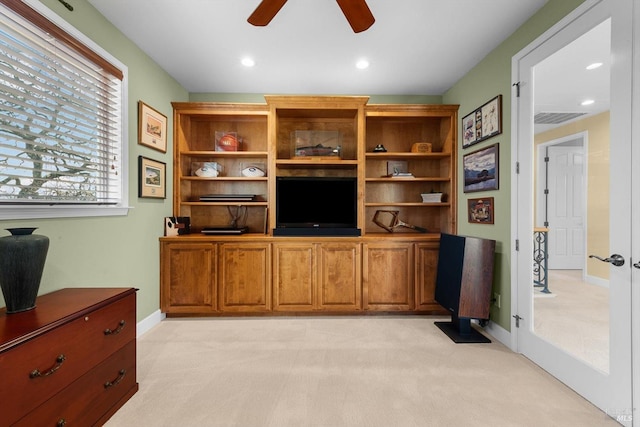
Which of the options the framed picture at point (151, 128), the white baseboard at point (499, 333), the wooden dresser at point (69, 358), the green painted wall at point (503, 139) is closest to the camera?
the wooden dresser at point (69, 358)

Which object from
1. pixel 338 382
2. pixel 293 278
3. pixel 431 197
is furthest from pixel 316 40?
pixel 338 382

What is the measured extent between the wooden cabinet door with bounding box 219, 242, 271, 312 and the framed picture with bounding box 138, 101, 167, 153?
131 centimetres

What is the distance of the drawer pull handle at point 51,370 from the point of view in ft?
4.11

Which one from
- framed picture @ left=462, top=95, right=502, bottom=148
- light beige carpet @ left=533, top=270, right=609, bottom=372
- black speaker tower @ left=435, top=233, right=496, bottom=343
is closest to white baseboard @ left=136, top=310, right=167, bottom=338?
black speaker tower @ left=435, top=233, right=496, bottom=343

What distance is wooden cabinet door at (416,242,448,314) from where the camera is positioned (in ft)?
10.9

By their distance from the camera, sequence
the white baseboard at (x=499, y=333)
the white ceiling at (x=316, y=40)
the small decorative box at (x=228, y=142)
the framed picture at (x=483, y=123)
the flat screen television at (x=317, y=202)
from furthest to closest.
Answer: the small decorative box at (x=228, y=142) < the flat screen television at (x=317, y=202) < the framed picture at (x=483, y=123) < the white baseboard at (x=499, y=333) < the white ceiling at (x=316, y=40)

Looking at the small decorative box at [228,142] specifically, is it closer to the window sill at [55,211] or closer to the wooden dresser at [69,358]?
the window sill at [55,211]

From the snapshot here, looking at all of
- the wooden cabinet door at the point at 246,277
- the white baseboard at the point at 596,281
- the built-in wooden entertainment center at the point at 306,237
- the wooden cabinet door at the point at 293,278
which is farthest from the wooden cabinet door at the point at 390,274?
the white baseboard at the point at 596,281

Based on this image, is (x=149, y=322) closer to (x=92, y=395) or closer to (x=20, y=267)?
(x=92, y=395)

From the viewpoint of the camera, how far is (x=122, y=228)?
2.59m

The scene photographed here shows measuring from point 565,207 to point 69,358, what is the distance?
10.5ft

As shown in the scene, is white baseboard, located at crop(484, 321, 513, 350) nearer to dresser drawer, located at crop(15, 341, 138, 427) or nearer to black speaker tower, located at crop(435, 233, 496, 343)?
black speaker tower, located at crop(435, 233, 496, 343)

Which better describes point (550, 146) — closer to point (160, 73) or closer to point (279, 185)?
point (279, 185)

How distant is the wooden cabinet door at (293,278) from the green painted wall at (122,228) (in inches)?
52.4
